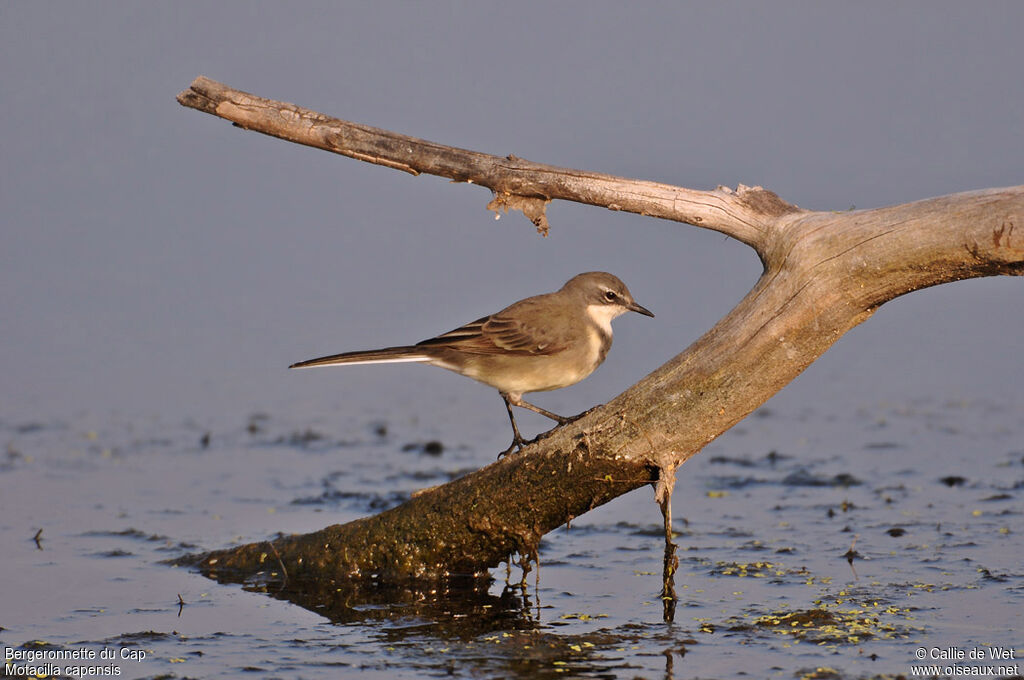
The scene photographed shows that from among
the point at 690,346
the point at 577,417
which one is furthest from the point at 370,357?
the point at 690,346

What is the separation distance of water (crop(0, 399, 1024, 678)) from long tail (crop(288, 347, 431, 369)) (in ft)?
4.27

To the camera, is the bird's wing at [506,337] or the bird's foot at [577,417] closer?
the bird's foot at [577,417]

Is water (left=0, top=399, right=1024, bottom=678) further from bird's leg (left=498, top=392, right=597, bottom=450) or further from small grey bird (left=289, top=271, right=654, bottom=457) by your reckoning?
small grey bird (left=289, top=271, right=654, bottom=457)

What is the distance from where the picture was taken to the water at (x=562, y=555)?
18.0 feet

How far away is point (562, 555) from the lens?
289 inches

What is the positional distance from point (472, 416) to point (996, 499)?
4.70 m

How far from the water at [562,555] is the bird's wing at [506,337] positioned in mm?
1296

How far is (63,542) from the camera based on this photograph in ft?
24.2

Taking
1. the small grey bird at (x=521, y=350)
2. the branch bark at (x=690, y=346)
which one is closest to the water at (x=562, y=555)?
the branch bark at (x=690, y=346)

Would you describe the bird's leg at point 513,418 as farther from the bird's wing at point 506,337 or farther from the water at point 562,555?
the water at point 562,555

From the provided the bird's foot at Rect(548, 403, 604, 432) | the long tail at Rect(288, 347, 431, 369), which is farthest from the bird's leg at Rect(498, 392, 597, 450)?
the long tail at Rect(288, 347, 431, 369)

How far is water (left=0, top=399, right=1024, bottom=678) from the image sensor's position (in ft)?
18.0

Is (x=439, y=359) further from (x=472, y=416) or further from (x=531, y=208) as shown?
(x=472, y=416)

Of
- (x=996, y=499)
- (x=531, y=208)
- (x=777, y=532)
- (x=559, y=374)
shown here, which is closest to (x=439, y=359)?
(x=559, y=374)
